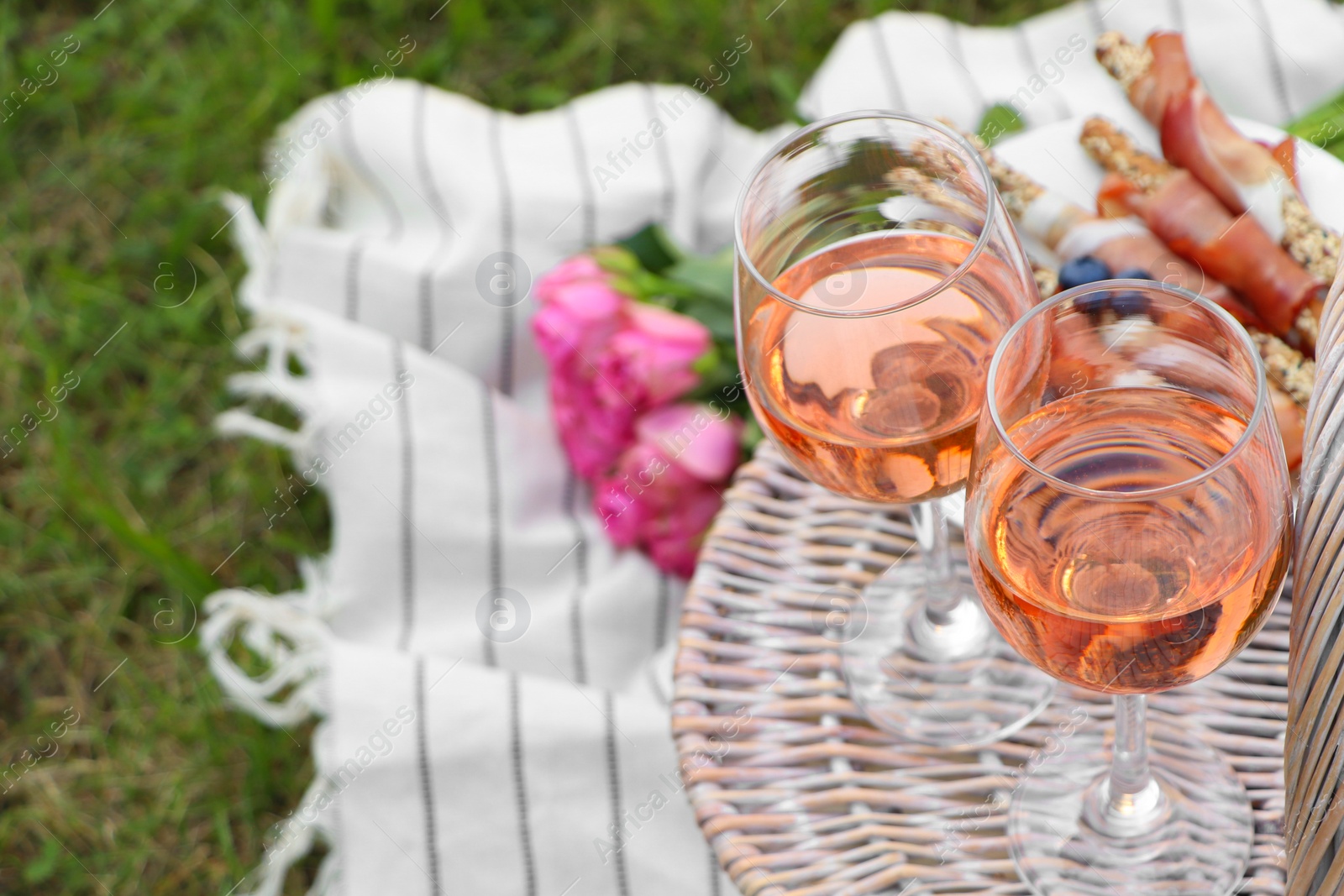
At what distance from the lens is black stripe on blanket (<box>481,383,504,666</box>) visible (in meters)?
1.24

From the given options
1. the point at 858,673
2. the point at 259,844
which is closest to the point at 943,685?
the point at 858,673

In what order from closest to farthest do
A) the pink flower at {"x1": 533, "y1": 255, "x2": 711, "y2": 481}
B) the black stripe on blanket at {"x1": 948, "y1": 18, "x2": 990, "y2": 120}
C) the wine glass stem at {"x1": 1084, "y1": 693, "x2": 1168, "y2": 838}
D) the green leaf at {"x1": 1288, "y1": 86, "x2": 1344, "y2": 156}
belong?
1. the wine glass stem at {"x1": 1084, "y1": 693, "x2": 1168, "y2": 838}
2. the green leaf at {"x1": 1288, "y1": 86, "x2": 1344, "y2": 156}
3. the pink flower at {"x1": 533, "y1": 255, "x2": 711, "y2": 481}
4. the black stripe on blanket at {"x1": 948, "y1": 18, "x2": 990, "y2": 120}

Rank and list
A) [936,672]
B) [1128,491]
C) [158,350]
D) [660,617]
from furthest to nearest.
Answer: [158,350]
[660,617]
[936,672]
[1128,491]

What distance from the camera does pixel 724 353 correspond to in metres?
1.18

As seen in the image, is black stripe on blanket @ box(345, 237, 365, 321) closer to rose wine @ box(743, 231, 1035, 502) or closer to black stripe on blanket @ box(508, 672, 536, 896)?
black stripe on blanket @ box(508, 672, 536, 896)

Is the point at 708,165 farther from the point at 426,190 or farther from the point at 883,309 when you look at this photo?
the point at 883,309

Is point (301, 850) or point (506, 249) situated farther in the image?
point (506, 249)

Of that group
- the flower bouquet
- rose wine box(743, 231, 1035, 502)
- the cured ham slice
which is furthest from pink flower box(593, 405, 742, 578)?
rose wine box(743, 231, 1035, 502)

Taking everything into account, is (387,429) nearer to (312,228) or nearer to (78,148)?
(312,228)

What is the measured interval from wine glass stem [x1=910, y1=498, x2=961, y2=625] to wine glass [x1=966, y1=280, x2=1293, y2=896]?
0.16m

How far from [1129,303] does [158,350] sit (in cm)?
132

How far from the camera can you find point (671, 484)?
1.17 metres

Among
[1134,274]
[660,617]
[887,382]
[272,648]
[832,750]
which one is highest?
[887,382]

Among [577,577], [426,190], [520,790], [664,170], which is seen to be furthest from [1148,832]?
[426,190]
